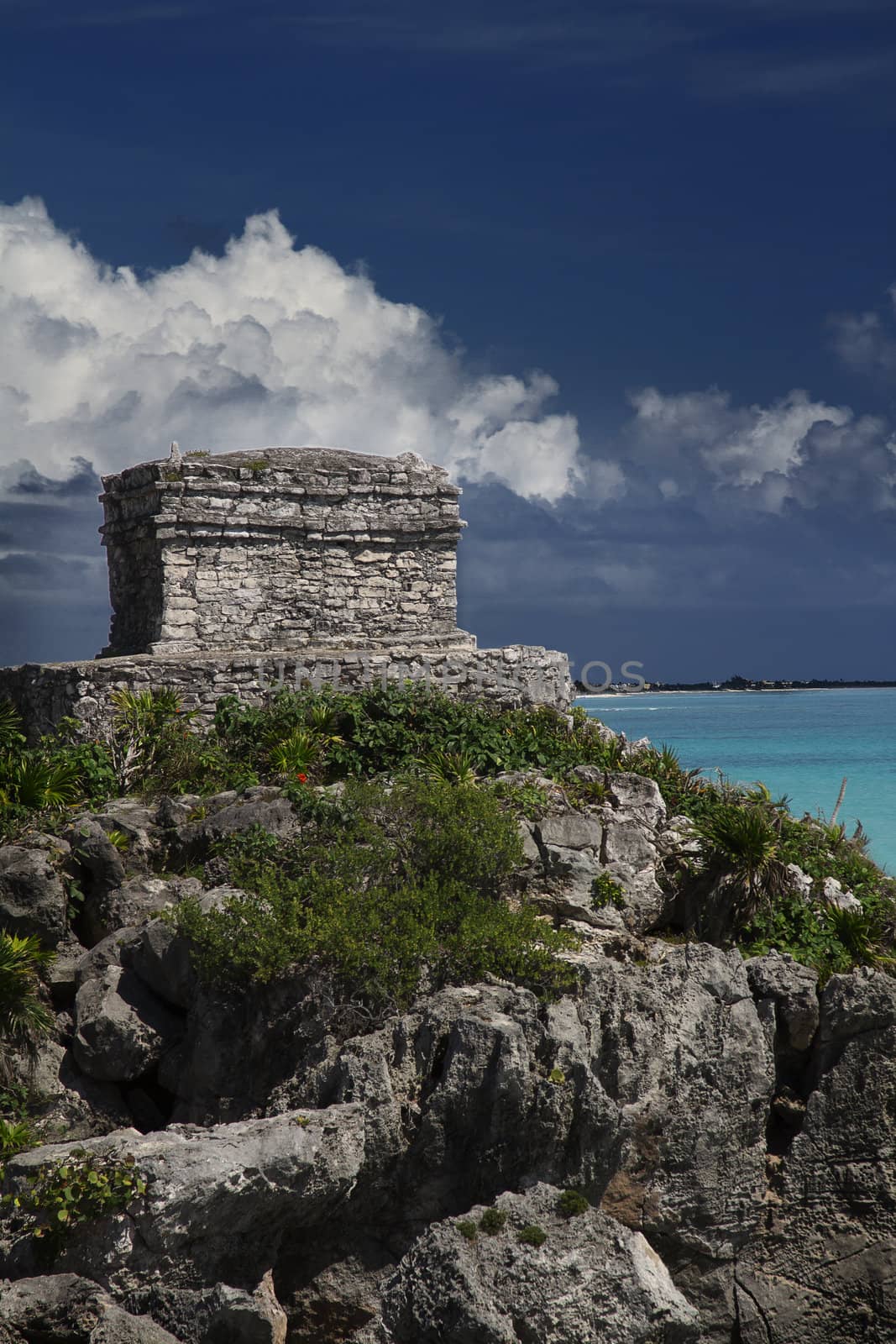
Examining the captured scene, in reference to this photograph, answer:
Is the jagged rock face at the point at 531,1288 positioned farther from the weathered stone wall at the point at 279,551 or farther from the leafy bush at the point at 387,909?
the weathered stone wall at the point at 279,551

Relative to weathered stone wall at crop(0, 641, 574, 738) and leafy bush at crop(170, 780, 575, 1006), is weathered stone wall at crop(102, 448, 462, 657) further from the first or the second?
leafy bush at crop(170, 780, 575, 1006)

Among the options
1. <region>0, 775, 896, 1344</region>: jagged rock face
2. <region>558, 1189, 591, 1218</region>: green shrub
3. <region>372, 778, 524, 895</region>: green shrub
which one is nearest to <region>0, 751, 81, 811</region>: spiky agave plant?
<region>0, 775, 896, 1344</region>: jagged rock face

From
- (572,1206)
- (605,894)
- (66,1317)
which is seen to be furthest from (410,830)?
(66,1317)

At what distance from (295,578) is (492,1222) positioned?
482 inches

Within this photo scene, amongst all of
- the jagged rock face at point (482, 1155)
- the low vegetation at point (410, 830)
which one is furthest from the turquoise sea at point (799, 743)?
the jagged rock face at point (482, 1155)

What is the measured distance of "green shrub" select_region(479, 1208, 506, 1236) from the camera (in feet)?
24.1

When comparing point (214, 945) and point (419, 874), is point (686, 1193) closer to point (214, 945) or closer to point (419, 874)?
point (419, 874)

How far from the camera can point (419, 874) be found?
10.7m

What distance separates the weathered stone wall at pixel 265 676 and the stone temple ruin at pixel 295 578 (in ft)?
0.09

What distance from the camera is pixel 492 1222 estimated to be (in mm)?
7371

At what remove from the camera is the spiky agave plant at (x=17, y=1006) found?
1055cm

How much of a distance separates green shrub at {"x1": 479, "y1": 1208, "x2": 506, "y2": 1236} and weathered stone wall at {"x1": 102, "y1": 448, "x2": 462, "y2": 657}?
11.1 metres

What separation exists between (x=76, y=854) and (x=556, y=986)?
566 centimetres

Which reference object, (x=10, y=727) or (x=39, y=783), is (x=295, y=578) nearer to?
(x=10, y=727)
